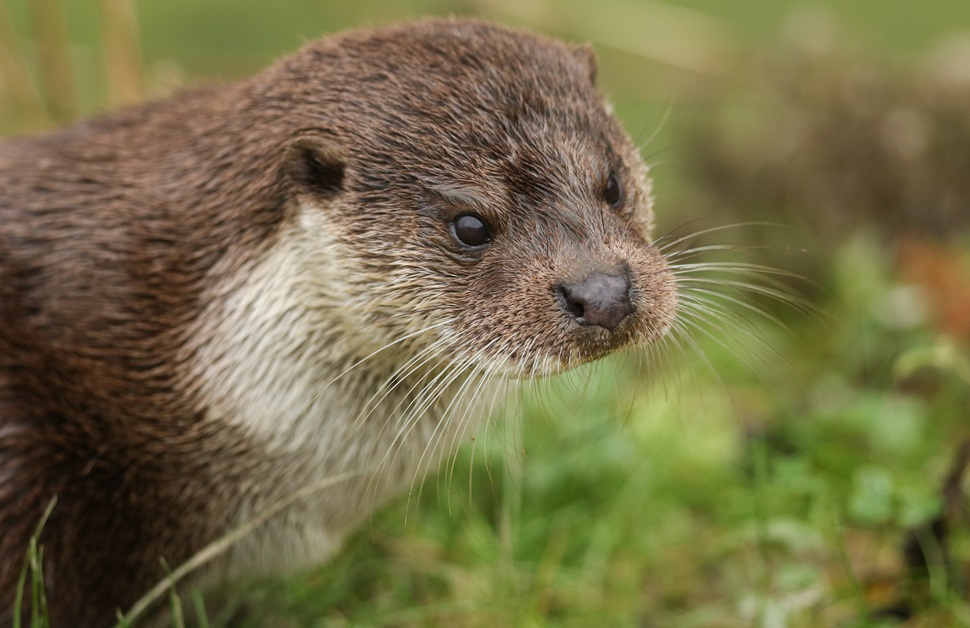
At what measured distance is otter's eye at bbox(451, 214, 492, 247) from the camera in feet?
7.03

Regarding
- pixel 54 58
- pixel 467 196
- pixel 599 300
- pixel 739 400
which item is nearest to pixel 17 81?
pixel 54 58

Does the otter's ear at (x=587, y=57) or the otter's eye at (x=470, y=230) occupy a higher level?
the otter's ear at (x=587, y=57)

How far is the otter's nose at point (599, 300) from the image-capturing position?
78.2 inches

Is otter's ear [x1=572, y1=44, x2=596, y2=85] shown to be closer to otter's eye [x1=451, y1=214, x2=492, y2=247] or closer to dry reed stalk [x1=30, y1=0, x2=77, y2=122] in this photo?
otter's eye [x1=451, y1=214, x2=492, y2=247]

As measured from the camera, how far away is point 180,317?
2.37 metres

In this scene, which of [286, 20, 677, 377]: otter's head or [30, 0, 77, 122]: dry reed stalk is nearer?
[286, 20, 677, 377]: otter's head

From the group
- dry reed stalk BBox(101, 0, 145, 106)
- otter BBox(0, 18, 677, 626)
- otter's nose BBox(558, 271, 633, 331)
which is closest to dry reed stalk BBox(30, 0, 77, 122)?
dry reed stalk BBox(101, 0, 145, 106)

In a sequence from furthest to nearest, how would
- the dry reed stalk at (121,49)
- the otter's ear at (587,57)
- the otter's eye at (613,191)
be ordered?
the dry reed stalk at (121,49) → the otter's ear at (587,57) → the otter's eye at (613,191)

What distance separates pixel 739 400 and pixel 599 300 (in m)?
2.32

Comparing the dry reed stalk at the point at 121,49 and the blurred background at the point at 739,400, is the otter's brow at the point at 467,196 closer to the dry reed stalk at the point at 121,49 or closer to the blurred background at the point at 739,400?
the blurred background at the point at 739,400

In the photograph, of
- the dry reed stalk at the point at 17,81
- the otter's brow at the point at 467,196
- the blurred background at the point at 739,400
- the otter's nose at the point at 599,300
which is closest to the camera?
the otter's nose at the point at 599,300

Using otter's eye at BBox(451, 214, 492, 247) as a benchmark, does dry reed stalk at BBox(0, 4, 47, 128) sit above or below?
above

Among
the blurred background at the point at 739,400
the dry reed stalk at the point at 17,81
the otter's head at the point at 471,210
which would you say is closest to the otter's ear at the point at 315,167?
the otter's head at the point at 471,210

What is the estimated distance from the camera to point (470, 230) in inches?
84.4
